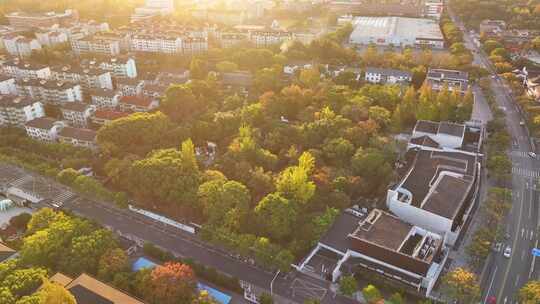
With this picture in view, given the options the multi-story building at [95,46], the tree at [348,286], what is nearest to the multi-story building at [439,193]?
the tree at [348,286]

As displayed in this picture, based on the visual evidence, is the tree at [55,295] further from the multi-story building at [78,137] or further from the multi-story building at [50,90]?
the multi-story building at [50,90]

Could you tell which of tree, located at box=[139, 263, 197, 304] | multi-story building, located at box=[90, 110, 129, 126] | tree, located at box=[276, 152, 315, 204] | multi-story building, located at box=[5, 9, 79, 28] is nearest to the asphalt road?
tree, located at box=[276, 152, 315, 204]

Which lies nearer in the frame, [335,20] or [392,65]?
[392,65]

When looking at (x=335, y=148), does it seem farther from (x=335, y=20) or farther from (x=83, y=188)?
(x=335, y=20)

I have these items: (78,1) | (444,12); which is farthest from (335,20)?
(78,1)

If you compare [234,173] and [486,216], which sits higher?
[234,173]

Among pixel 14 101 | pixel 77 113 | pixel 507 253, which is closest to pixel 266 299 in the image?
pixel 507 253

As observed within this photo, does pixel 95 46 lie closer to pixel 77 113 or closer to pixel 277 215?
pixel 77 113

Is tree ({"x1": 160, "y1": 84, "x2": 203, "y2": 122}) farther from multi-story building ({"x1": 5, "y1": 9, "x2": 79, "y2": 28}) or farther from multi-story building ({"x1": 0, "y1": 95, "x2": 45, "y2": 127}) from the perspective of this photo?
multi-story building ({"x1": 5, "y1": 9, "x2": 79, "y2": 28})
